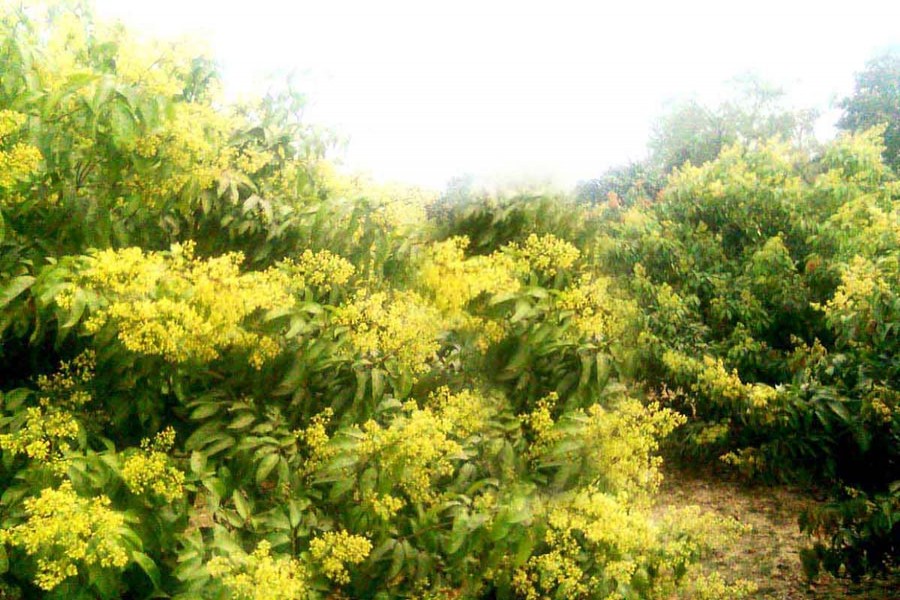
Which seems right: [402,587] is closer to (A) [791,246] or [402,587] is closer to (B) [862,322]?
(B) [862,322]

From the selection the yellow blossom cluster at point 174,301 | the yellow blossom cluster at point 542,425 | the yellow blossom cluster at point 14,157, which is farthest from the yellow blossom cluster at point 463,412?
the yellow blossom cluster at point 14,157

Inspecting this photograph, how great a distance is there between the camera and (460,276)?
269 centimetres

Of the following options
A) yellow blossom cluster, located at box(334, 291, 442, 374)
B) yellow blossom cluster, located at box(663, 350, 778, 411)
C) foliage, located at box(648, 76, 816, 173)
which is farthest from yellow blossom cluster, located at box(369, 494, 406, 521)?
foliage, located at box(648, 76, 816, 173)

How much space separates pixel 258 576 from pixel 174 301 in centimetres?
79

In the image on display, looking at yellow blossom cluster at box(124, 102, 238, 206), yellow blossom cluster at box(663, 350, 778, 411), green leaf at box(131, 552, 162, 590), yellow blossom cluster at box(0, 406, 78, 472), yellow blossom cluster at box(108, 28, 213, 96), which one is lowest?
yellow blossom cluster at box(663, 350, 778, 411)

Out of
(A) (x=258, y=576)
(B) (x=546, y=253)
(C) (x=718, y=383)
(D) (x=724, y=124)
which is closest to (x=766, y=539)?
(C) (x=718, y=383)

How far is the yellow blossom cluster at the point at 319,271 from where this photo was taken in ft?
8.93

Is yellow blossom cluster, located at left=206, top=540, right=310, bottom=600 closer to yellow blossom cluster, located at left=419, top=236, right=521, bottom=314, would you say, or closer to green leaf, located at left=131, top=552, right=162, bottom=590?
green leaf, located at left=131, top=552, right=162, bottom=590

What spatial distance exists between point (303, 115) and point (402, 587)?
1.99 meters

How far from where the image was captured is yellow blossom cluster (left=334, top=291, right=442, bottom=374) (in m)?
2.57

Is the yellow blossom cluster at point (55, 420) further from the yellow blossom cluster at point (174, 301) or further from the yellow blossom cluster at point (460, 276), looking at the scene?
the yellow blossom cluster at point (460, 276)

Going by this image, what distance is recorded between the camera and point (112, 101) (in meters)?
2.42

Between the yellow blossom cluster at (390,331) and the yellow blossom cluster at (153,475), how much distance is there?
2.13 ft

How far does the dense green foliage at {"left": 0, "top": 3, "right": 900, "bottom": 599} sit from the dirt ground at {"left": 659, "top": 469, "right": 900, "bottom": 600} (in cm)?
235
